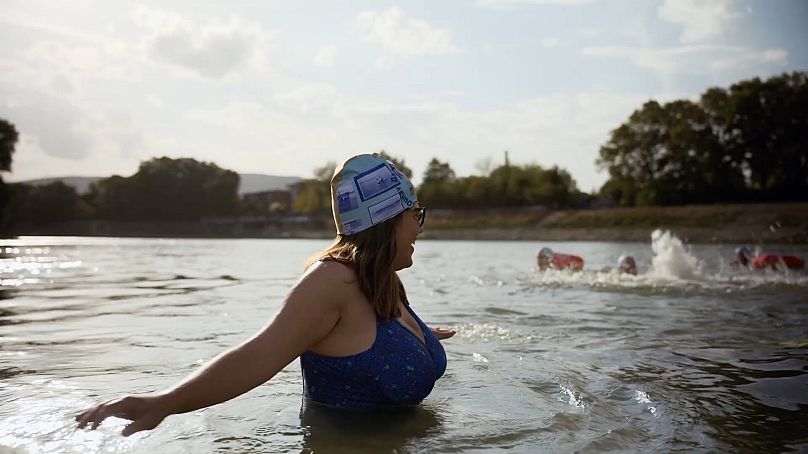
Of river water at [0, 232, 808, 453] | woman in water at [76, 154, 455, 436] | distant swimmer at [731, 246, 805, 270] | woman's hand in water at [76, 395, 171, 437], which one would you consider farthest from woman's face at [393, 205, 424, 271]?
distant swimmer at [731, 246, 805, 270]

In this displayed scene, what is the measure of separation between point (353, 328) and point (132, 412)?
103 centimetres

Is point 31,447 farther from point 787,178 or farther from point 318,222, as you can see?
point 318,222

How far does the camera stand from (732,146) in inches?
2950

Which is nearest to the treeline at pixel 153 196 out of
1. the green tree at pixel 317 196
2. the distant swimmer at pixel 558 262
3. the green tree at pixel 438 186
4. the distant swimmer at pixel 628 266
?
the green tree at pixel 317 196

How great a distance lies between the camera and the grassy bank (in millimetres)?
57284

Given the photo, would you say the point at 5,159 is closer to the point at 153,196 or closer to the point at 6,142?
the point at 6,142

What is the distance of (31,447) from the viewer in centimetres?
306

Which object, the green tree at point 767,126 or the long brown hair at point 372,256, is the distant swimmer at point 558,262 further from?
the green tree at point 767,126

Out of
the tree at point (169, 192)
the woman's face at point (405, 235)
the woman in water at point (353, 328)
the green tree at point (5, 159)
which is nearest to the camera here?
the woman in water at point (353, 328)

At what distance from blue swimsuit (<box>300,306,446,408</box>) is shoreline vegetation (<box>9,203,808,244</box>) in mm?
54047

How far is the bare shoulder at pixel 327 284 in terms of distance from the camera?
2967mm

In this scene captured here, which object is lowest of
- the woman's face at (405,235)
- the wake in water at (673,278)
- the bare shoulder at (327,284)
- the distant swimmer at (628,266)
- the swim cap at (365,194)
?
the wake in water at (673,278)

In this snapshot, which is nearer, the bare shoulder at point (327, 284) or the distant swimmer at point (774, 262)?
the bare shoulder at point (327, 284)

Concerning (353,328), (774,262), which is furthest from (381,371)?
(774,262)
